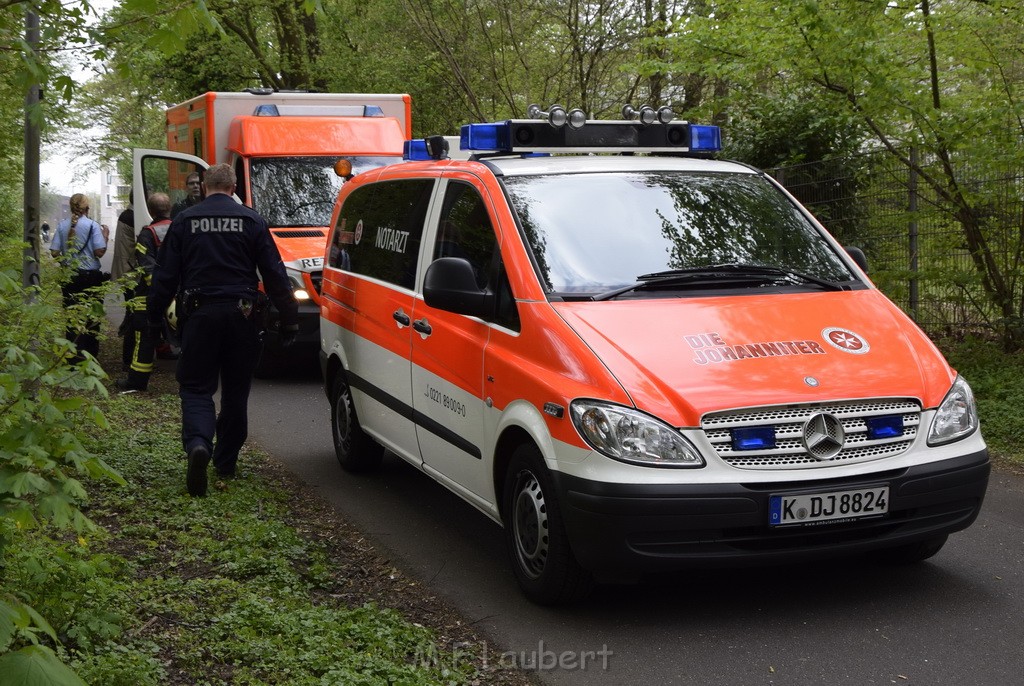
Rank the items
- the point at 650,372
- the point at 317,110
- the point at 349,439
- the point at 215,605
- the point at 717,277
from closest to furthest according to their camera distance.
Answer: the point at 650,372
the point at 215,605
the point at 717,277
the point at 349,439
the point at 317,110

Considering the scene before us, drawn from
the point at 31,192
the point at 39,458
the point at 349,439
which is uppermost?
the point at 31,192

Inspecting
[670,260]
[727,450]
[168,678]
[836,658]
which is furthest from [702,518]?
[168,678]

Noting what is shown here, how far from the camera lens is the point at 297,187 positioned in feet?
42.0

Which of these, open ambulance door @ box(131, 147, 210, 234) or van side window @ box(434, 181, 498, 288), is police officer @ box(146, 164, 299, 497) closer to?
van side window @ box(434, 181, 498, 288)

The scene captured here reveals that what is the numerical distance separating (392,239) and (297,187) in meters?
6.13

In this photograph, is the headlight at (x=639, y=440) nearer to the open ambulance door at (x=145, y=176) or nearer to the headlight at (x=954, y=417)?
the headlight at (x=954, y=417)

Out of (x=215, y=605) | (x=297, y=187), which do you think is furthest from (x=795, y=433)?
(x=297, y=187)

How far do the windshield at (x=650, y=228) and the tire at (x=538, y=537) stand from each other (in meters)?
0.81

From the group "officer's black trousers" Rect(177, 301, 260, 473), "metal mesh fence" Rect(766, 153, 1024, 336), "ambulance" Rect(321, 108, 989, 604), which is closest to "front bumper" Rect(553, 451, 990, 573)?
"ambulance" Rect(321, 108, 989, 604)

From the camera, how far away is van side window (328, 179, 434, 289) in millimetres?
6617

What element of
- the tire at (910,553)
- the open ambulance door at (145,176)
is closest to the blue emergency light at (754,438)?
the tire at (910,553)

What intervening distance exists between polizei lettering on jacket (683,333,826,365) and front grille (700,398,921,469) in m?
0.31

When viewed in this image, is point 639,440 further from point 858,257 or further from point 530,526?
point 858,257

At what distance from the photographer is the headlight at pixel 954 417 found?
492 cm
